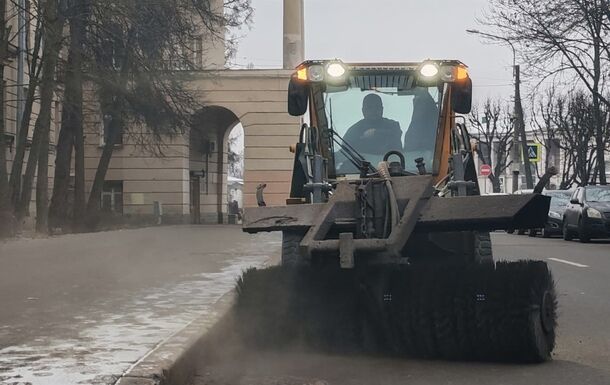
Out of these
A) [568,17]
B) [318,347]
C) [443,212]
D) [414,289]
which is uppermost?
[568,17]

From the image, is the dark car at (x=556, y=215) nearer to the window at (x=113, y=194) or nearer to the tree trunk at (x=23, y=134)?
the tree trunk at (x=23, y=134)

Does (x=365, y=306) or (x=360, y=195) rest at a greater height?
(x=360, y=195)

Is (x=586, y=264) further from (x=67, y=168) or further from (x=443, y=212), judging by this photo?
(x=67, y=168)

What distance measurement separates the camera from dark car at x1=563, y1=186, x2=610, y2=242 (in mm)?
23125

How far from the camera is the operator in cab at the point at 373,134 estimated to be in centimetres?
884

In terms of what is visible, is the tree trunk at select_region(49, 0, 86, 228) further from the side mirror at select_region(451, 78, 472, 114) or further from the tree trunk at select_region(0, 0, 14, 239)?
the side mirror at select_region(451, 78, 472, 114)

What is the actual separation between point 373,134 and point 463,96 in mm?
1024

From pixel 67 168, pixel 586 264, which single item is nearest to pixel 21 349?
pixel 586 264

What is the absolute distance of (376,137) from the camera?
887 centimetres

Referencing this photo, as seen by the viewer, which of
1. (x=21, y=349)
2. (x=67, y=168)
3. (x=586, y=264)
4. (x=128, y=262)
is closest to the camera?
(x=21, y=349)

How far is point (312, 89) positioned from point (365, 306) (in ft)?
9.94

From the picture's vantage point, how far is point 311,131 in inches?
348

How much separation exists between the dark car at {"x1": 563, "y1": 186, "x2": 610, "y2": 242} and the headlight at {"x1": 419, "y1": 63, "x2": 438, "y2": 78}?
52.4 feet

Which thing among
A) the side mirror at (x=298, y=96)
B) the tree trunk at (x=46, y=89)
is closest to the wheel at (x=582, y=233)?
the tree trunk at (x=46, y=89)
